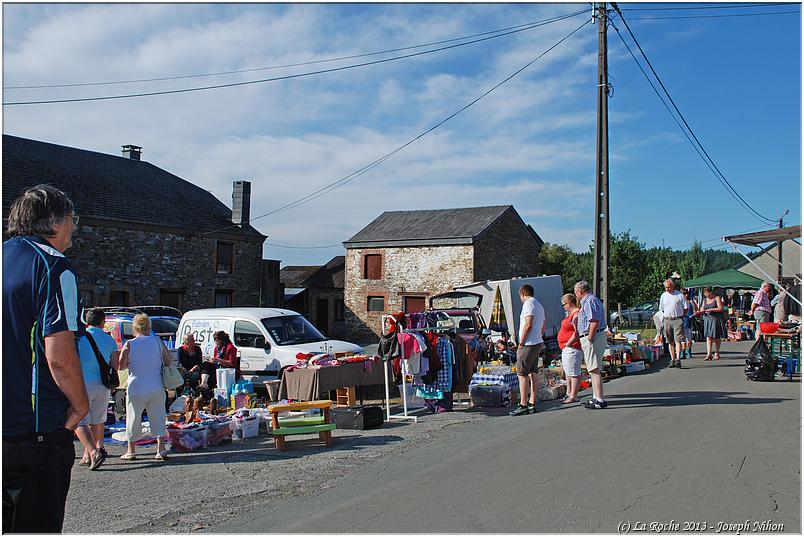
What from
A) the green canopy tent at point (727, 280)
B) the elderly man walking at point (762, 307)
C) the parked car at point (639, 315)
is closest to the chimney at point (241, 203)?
the green canopy tent at point (727, 280)

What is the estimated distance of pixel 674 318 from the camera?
16281mm

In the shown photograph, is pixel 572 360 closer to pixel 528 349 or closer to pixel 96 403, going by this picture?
pixel 528 349

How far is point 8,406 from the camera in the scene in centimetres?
332

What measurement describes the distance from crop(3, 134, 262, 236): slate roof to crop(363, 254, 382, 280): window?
20.5ft

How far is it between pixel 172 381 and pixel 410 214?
32.6m

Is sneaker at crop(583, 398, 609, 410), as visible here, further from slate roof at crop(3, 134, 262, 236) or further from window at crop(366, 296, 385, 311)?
window at crop(366, 296, 385, 311)

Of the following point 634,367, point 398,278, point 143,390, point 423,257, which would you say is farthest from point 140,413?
point 398,278

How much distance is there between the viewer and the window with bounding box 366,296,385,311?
38062mm

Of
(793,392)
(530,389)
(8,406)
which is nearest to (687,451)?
(530,389)

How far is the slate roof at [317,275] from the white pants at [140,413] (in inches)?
1291

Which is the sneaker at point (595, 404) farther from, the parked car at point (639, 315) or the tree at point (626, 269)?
the parked car at point (639, 315)

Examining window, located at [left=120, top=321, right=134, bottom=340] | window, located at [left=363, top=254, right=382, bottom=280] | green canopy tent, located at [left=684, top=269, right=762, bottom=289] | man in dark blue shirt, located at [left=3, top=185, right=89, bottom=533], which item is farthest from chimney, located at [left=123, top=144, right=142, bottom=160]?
man in dark blue shirt, located at [left=3, top=185, right=89, bottom=533]

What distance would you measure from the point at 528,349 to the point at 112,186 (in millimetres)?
25853

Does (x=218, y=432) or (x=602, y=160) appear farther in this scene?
(x=602, y=160)
